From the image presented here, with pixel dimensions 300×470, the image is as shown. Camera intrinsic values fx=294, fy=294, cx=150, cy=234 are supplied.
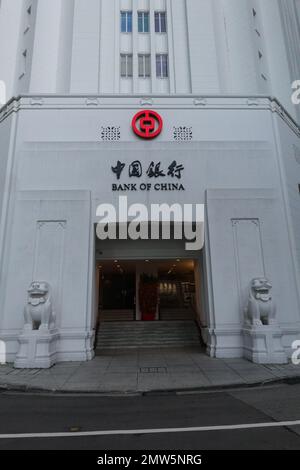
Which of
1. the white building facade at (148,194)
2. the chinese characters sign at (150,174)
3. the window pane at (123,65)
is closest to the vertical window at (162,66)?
the window pane at (123,65)

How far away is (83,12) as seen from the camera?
20281 mm

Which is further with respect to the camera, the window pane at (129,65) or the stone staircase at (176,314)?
the window pane at (129,65)

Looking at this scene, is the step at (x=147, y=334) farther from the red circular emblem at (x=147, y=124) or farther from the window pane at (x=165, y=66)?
the window pane at (x=165, y=66)

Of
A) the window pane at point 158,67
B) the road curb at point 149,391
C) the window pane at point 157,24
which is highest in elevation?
the window pane at point 157,24

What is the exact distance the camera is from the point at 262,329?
1015cm

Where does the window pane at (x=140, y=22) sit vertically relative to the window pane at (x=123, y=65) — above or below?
above

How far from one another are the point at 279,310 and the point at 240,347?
2108 millimetres

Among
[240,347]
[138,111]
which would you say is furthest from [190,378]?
[138,111]

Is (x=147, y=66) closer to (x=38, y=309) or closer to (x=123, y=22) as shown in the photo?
(x=123, y=22)

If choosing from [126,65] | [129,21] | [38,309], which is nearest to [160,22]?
[129,21]

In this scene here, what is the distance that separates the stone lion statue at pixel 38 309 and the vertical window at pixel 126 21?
19.5 metres

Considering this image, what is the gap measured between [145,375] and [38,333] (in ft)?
13.0

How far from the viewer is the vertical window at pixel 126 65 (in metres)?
20.2

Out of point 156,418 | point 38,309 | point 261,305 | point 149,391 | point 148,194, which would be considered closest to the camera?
point 156,418
